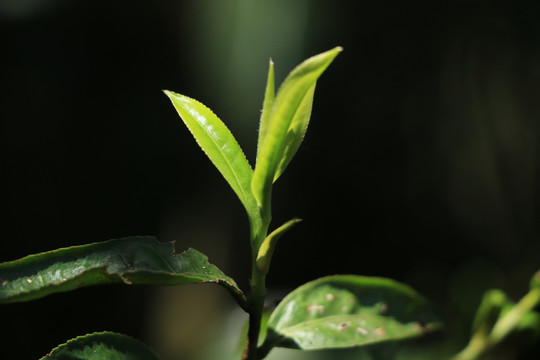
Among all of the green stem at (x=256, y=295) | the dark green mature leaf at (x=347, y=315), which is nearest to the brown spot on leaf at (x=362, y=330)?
the dark green mature leaf at (x=347, y=315)

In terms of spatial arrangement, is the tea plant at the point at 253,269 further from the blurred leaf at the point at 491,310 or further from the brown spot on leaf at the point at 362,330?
the blurred leaf at the point at 491,310

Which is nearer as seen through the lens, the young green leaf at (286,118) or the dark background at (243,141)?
the young green leaf at (286,118)

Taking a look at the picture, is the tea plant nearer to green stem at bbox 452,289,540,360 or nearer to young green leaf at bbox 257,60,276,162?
young green leaf at bbox 257,60,276,162

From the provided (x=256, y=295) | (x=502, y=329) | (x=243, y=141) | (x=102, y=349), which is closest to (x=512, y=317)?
(x=502, y=329)

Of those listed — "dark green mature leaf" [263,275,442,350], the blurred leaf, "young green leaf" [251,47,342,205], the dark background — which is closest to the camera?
"young green leaf" [251,47,342,205]

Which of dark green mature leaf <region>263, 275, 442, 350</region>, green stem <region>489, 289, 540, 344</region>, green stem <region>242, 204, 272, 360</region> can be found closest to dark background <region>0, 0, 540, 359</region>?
green stem <region>489, 289, 540, 344</region>

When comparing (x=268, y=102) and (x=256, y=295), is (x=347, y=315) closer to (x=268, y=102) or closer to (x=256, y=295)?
(x=256, y=295)
